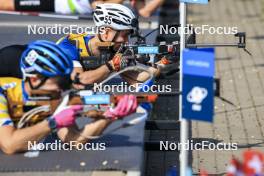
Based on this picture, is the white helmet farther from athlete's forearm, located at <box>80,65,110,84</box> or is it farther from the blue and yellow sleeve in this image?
the blue and yellow sleeve

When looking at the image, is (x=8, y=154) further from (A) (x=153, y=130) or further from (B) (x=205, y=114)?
(A) (x=153, y=130)

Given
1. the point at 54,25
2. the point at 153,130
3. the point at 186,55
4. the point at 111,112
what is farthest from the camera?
the point at 54,25

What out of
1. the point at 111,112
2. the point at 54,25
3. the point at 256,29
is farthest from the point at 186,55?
the point at 256,29

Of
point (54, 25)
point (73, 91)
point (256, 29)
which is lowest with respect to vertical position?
point (73, 91)

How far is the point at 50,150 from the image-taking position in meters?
7.06

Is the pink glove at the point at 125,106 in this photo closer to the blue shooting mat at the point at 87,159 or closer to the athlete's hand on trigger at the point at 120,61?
the blue shooting mat at the point at 87,159

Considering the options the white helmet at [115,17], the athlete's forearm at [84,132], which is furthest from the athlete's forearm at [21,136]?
the white helmet at [115,17]

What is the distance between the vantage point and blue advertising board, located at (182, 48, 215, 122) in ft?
18.8

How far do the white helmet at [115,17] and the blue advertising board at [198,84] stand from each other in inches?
108

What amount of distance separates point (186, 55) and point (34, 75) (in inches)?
59.2
